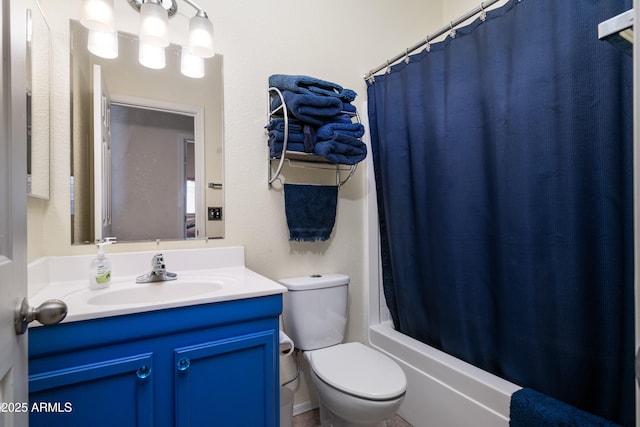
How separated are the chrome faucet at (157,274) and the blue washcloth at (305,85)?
932 mm

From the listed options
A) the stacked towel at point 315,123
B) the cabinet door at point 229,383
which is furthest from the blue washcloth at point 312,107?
the cabinet door at point 229,383

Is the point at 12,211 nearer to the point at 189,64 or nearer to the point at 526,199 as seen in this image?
the point at 189,64

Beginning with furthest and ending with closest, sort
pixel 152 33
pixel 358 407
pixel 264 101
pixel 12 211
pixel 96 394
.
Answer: pixel 264 101 → pixel 152 33 → pixel 358 407 → pixel 96 394 → pixel 12 211

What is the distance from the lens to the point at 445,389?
1.42 meters

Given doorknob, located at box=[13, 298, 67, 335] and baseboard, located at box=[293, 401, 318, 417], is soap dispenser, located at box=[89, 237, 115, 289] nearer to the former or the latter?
doorknob, located at box=[13, 298, 67, 335]

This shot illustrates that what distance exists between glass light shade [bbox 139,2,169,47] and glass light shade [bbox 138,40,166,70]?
0.05m

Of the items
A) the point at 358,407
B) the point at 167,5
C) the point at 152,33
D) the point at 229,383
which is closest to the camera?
the point at 229,383

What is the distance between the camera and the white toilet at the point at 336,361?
3.88 ft

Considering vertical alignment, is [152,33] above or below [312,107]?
above

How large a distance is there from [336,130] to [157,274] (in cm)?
98

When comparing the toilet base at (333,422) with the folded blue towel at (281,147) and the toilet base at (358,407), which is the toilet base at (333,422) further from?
the folded blue towel at (281,147)

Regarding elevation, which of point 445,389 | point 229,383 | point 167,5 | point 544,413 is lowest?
point 445,389

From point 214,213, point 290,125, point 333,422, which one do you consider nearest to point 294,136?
point 290,125

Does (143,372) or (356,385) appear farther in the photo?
(356,385)
